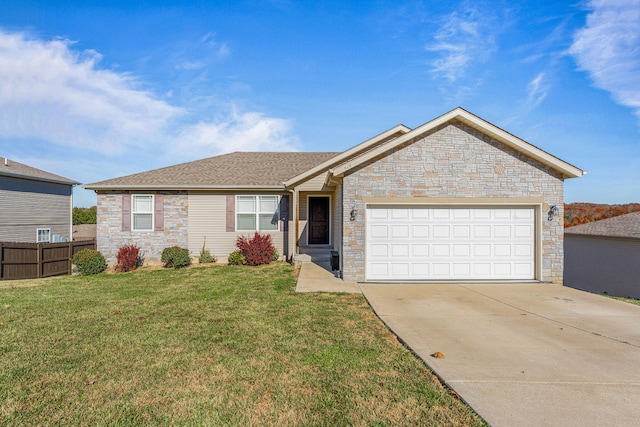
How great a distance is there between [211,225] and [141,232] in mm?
2906

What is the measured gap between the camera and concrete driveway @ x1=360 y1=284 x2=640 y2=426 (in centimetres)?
322

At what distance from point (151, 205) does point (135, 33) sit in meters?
6.49

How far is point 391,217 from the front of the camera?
9805mm

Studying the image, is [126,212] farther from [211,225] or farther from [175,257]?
[211,225]

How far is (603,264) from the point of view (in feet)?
52.9

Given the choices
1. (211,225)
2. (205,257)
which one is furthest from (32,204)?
(205,257)

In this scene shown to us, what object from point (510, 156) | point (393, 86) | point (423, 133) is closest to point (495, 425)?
point (423, 133)

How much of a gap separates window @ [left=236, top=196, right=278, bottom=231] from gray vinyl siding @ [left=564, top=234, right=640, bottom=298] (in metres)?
15.8

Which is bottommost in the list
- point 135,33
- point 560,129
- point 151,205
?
point 151,205

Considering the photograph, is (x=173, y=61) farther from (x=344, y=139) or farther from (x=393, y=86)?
(x=344, y=139)

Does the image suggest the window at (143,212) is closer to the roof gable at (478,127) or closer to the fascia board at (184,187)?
the fascia board at (184,187)

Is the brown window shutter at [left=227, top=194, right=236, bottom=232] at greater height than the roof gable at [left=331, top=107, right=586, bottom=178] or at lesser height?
lesser

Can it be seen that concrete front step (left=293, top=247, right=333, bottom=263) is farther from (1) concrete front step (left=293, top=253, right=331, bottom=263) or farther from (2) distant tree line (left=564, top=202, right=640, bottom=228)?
(2) distant tree line (left=564, top=202, right=640, bottom=228)

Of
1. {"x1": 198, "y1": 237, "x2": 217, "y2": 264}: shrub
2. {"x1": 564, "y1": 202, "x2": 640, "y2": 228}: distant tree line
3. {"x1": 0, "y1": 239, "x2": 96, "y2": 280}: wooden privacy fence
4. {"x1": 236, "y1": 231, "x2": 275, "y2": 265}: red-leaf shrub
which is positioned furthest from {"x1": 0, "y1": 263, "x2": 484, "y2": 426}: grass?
{"x1": 564, "y1": 202, "x2": 640, "y2": 228}: distant tree line
